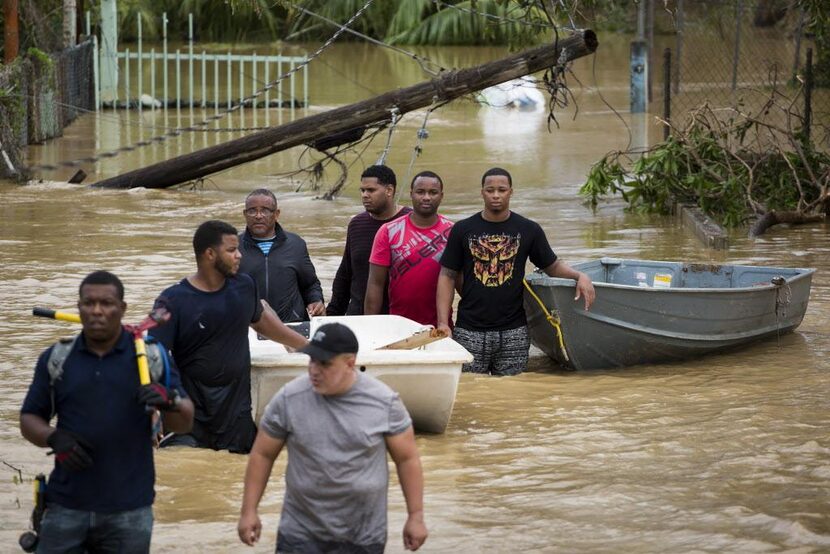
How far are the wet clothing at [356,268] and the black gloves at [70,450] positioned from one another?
439cm

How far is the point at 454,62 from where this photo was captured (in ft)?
131

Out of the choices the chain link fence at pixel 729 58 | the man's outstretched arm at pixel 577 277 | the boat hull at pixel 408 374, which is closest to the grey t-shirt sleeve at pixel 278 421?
the boat hull at pixel 408 374

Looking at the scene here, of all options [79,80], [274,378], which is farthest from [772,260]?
[79,80]

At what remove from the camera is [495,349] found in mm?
9281

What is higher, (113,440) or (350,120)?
(350,120)

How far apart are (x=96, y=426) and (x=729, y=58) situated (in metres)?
32.3

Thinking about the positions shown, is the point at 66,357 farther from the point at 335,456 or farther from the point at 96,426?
the point at 335,456

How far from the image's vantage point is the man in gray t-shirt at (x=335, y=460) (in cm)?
487

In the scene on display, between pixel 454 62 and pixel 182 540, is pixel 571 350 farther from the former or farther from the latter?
pixel 454 62

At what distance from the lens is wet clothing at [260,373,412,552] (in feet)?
16.0

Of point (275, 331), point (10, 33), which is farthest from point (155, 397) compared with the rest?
point (10, 33)

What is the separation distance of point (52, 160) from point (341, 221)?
730 cm

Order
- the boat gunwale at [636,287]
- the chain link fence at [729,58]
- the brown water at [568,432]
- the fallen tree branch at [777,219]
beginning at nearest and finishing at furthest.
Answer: the brown water at [568,432] < the boat gunwale at [636,287] < the fallen tree branch at [777,219] < the chain link fence at [729,58]

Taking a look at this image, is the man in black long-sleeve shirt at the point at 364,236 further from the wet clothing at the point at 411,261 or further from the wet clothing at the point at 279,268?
the wet clothing at the point at 279,268
